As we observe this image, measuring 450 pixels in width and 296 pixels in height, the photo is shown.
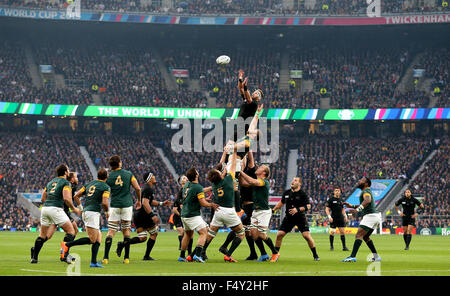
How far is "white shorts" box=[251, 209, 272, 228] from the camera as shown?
1933 centimetres

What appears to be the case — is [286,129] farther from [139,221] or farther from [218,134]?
[139,221]

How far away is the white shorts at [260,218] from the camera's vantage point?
19325 mm

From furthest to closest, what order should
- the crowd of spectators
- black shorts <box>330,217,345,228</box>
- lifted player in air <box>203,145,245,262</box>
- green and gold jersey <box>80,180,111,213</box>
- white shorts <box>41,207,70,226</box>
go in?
the crowd of spectators
black shorts <box>330,217,345,228</box>
lifted player in air <box>203,145,245,262</box>
white shorts <box>41,207,70,226</box>
green and gold jersey <box>80,180,111,213</box>

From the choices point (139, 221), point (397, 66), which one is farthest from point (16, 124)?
point (139, 221)

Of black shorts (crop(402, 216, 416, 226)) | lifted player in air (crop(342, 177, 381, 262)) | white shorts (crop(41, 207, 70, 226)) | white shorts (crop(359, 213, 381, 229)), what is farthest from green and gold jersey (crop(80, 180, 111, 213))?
black shorts (crop(402, 216, 416, 226))

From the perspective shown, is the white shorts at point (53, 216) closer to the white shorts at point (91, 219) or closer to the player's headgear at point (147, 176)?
the white shorts at point (91, 219)

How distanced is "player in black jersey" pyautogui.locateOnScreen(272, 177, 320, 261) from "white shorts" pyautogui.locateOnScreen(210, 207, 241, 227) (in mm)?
2197

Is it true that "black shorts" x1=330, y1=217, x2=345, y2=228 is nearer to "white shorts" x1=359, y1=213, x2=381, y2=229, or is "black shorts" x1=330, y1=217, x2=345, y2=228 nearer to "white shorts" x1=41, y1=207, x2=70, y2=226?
"white shorts" x1=359, y1=213, x2=381, y2=229

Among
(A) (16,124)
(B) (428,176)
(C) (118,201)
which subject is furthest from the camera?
(A) (16,124)

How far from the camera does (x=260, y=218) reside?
63.7 feet

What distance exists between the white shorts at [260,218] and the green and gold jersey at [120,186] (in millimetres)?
3679
